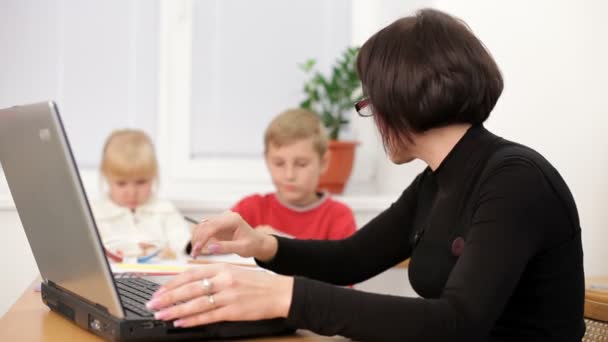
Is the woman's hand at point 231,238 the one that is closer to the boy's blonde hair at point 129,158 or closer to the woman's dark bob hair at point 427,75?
the woman's dark bob hair at point 427,75

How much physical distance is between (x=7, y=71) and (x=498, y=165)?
2172 mm

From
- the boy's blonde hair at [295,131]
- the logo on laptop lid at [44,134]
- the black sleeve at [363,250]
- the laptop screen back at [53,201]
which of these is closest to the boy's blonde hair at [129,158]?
the boy's blonde hair at [295,131]

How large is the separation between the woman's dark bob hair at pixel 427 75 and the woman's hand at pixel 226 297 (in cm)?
38

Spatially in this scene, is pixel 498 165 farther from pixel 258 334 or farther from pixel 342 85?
pixel 342 85

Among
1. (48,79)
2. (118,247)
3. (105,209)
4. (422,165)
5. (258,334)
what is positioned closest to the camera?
(258,334)

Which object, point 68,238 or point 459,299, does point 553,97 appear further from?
point 68,238

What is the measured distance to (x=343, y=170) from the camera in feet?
9.36

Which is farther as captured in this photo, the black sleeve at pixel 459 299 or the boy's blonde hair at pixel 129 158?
the boy's blonde hair at pixel 129 158

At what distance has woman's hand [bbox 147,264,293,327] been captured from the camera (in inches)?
39.4

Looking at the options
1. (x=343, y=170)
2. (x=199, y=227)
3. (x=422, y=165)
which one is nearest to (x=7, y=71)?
(x=343, y=170)

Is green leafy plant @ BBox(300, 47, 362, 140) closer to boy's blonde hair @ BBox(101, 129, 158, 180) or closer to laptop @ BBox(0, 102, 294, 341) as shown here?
boy's blonde hair @ BBox(101, 129, 158, 180)

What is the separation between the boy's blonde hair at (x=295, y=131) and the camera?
7.91 feet

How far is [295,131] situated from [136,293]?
48.8 inches

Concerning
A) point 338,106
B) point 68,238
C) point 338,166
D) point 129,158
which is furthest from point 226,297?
point 338,106
